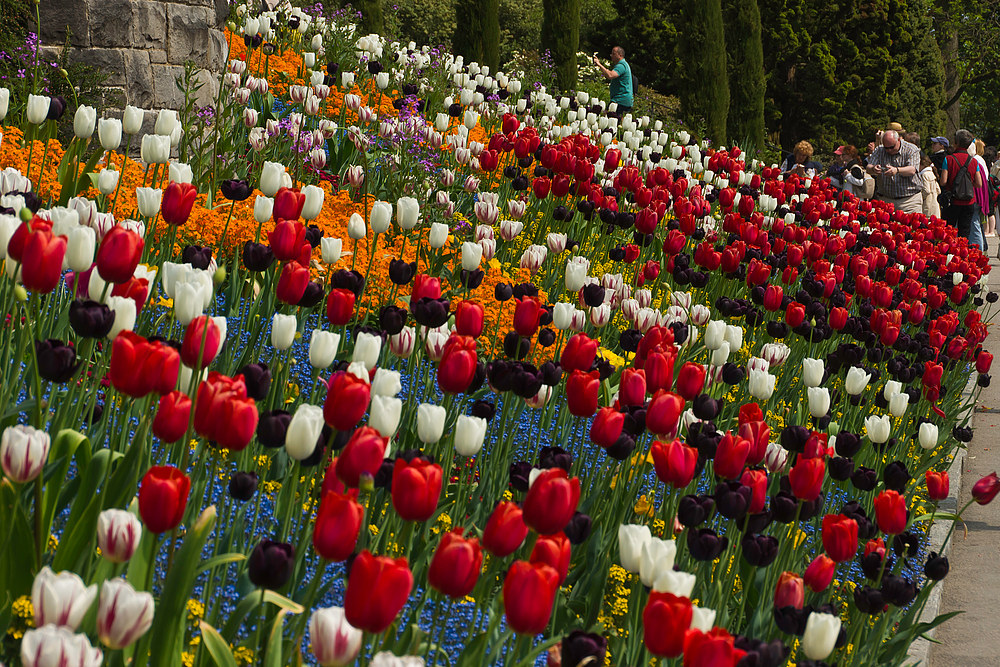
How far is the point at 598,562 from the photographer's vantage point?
318 cm

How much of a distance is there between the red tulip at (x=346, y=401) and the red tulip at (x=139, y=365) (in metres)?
0.32

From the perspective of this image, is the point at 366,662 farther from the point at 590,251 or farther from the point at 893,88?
the point at 893,88

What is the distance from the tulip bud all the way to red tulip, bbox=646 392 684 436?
1613 millimetres

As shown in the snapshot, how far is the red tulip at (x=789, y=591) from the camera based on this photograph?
234 centimetres

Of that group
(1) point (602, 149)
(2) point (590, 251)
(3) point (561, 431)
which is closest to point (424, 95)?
(1) point (602, 149)

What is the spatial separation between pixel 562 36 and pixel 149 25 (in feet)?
35.1

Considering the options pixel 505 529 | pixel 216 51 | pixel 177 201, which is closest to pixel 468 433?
pixel 505 529

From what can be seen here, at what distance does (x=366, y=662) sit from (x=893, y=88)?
2641cm

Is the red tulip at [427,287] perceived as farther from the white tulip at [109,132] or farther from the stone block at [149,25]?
the stone block at [149,25]

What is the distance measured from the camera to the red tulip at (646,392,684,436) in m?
2.77

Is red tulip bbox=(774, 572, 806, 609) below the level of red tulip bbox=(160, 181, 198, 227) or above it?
below

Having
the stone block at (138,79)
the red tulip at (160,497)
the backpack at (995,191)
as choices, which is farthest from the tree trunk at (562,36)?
the red tulip at (160,497)

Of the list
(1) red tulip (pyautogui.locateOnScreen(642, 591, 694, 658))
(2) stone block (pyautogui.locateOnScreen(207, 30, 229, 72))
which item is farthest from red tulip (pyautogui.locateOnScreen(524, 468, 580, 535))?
(2) stone block (pyautogui.locateOnScreen(207, 30, 229, 72))

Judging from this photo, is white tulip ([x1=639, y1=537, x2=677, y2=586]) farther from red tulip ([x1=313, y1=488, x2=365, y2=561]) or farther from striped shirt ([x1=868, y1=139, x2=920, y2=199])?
striped shirt ([x1=868, y1=139, x2=920, y2=199])
